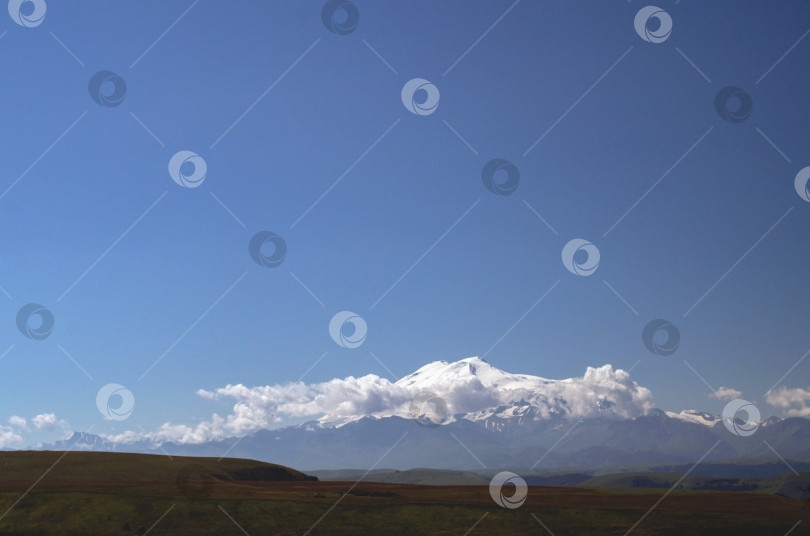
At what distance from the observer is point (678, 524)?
97000 mm

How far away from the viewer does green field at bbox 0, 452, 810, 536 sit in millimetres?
96125

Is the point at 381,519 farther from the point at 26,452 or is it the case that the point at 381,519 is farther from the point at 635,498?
the point at 26,452

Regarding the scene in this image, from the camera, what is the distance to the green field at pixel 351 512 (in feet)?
315

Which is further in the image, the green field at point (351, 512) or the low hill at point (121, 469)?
the low hill at point (121, 469)

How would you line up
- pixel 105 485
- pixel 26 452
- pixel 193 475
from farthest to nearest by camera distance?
pixel 26 452 < pixel 193 475 < pixel 105 485

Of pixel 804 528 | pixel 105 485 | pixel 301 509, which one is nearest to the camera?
pixel 804 528

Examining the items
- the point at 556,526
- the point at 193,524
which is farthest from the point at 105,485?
the point at 556,526

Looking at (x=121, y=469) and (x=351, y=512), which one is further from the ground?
(x=121, y=469)

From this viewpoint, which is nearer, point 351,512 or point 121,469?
point 351,512

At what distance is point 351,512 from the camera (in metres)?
103

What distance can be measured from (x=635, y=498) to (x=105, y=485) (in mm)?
81422

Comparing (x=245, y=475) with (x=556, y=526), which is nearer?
(x=556, y=526)

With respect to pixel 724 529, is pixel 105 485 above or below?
above

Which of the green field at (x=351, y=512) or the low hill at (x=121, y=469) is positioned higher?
the low hill at (x=121, y=469)
